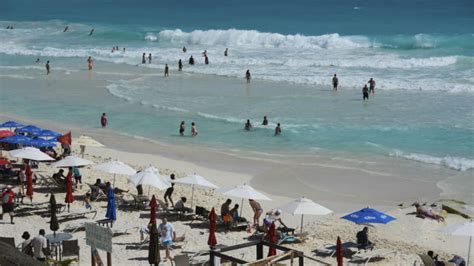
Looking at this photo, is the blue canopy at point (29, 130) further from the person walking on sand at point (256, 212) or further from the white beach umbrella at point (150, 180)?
the person walking on sand at point (256, 212)

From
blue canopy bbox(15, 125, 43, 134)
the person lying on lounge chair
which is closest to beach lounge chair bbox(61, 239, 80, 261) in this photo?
the person lying on lounge chair

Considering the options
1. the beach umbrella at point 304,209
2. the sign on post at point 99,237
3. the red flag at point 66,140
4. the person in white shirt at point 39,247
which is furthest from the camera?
the red flag at point 66,140

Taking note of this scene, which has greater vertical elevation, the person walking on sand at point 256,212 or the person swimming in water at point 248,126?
the person swimming in water at point 248,126

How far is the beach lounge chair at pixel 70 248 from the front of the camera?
1461cm

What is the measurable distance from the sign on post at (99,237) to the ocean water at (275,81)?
1448 cm

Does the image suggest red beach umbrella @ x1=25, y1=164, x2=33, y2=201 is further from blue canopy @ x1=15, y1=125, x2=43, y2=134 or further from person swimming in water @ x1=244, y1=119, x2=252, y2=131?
person swimming in water @ x1=244, y1=119, x2=252, y2=131

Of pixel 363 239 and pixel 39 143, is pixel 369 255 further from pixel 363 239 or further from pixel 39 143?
pixel 39 143

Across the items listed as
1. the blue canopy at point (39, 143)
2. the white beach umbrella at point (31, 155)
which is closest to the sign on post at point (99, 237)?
the white beach umbrella at point (31, 155)

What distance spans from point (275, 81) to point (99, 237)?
103 ft

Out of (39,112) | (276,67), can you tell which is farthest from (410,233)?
(276,67)

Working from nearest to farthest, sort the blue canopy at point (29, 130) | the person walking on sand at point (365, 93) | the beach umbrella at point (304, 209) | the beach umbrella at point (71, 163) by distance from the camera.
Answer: the beach umbrella at point (304, 209), the beach umbrella at point (71, 163), the blue canopy at point (29, 130), the person walking on sand at point (365, 93)

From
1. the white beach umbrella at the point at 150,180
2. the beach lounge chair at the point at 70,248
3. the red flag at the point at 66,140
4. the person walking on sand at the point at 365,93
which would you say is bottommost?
the beach lounge chair at the point at 70,248

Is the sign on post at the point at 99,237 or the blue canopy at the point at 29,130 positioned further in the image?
the blue canopy at the point at 29,130

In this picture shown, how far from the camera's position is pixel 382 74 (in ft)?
148
